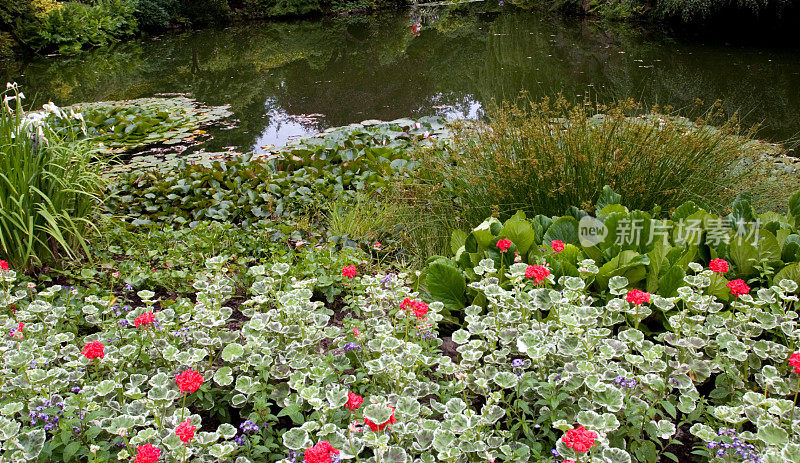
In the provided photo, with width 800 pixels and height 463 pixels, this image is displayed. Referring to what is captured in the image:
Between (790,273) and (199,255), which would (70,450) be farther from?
(790,273)

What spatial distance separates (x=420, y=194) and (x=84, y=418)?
2.20 m

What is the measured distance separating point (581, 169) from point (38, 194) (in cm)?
283

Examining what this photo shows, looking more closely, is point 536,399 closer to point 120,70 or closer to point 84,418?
point 84,418

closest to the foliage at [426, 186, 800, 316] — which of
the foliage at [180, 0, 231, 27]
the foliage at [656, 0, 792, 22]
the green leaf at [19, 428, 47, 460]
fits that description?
the green leaf at [19, 428, 47, 460]

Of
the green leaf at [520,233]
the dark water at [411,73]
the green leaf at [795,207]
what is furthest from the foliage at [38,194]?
the green leaf at [795,207]

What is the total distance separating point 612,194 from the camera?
2.74 m

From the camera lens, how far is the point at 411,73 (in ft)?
34.4

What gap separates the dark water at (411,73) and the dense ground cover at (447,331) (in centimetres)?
367

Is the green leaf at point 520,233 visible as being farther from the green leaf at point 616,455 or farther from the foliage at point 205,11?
the foliage at point 205,11

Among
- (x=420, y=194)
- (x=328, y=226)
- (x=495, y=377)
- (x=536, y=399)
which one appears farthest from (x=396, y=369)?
(x=328, y=226)

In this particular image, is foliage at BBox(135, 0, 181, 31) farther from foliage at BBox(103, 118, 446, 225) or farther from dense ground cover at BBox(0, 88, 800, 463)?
dense ground cover at BBox(0, 88, 800, 463)

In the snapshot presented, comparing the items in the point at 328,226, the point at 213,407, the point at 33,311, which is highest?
the point at 33,311

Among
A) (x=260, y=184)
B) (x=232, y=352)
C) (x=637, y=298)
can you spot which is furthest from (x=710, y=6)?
(x=232, y=352)

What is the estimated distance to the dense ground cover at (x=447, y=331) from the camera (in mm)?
1461
